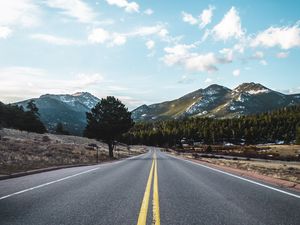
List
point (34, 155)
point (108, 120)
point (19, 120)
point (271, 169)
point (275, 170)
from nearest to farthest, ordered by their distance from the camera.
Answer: point (275, 170) < point (271, 169) < point (34, 155) < point (108, 120) < point (19, 120)

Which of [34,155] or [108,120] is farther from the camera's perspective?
[108,120]

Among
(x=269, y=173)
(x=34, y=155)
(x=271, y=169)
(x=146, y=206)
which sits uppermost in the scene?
(x=34, y=155)

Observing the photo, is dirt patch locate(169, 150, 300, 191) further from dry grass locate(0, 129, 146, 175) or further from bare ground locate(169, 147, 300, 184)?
dry grass locate(0, 129, 146, 175)

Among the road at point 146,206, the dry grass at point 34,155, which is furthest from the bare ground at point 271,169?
the dry grass at point 34,155

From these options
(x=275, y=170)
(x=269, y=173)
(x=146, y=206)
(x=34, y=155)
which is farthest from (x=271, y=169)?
(x=146, y=206)

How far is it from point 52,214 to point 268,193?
703 cm

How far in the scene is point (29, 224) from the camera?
6.94m

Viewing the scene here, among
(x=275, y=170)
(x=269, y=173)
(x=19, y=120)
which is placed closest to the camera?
(x=269, y=173)

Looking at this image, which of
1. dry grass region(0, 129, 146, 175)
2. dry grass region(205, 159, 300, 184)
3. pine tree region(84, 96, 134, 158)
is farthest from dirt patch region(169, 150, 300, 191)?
pine tree region(84, 96, 134, 158)

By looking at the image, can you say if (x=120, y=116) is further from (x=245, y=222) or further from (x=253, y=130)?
(x=253, y=130)

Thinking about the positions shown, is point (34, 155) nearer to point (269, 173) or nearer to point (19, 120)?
point (269, 173)

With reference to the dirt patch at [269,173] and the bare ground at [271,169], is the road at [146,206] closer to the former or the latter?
the dirt patch at [269,173]

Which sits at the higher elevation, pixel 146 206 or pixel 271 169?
pixel 146 206

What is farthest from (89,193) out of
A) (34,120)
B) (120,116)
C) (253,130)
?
(253,130)
